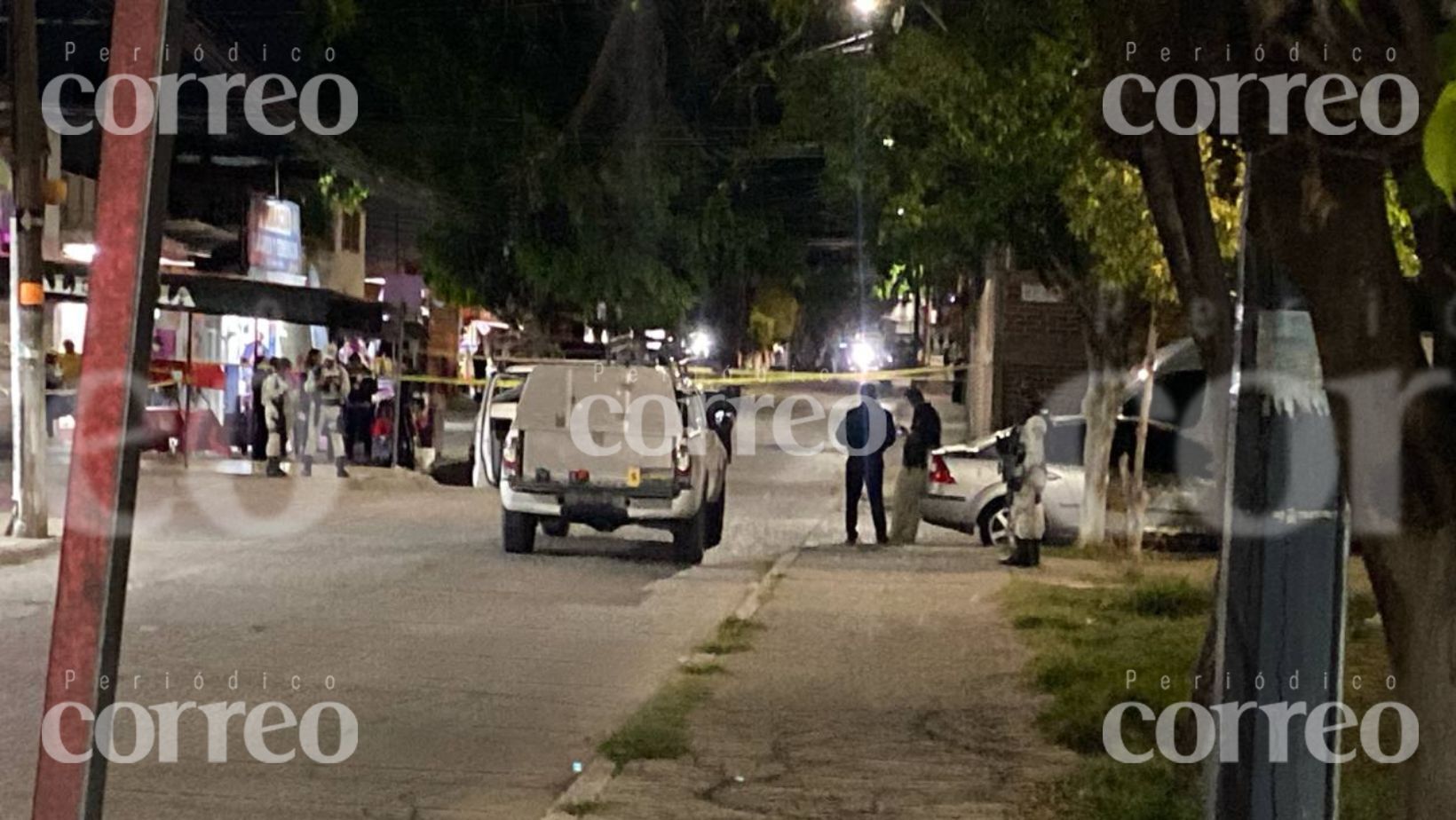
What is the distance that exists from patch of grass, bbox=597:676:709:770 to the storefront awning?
12911 millimetres

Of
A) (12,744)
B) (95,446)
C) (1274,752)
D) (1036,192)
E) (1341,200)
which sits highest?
(1036,192)

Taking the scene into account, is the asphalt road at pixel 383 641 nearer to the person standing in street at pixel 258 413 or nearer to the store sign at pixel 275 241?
the person standing in street at pixel 258 413

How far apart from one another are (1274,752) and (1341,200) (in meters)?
1.64

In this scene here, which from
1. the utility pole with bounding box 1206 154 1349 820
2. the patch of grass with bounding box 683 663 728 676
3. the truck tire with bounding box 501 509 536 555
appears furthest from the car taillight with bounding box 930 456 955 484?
the utility pole with bounding box 1206 154 1349 820

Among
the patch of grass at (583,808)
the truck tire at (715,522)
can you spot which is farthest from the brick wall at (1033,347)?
the patch of grass at (583,808)

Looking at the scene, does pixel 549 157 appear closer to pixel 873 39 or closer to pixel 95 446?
pixel 873 39

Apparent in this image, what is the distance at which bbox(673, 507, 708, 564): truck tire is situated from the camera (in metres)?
15.2

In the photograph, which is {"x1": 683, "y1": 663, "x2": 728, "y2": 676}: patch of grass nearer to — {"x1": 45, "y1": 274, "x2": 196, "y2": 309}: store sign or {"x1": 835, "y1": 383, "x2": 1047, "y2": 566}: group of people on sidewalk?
{"x1": 835, "y1": 383, "x2": 1047, "y2": 566}: group of people on sidewalk

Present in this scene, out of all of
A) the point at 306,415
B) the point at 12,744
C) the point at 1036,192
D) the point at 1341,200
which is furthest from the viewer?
the point at 306,415

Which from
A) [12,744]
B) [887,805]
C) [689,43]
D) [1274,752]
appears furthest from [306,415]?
[1274,752]

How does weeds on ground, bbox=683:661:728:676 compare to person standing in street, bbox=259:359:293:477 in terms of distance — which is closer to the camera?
weeds on ground, bbox=683:661:728:676

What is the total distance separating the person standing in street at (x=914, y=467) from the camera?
658 inches

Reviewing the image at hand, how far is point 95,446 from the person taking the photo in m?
3.62

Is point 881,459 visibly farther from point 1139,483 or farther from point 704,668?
point 704,668
